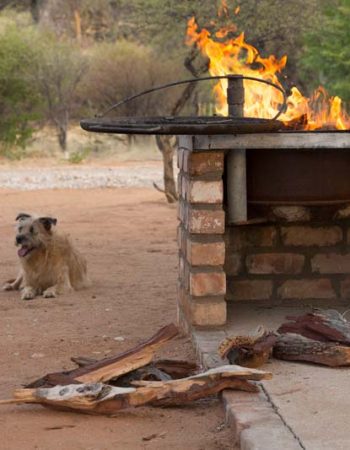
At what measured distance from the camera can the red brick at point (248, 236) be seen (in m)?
7.21

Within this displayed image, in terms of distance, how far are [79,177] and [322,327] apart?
16747 millimetres

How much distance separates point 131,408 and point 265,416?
32.6 inches

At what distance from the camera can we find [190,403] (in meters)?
5.31

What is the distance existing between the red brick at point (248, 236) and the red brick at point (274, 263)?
0.10 metres

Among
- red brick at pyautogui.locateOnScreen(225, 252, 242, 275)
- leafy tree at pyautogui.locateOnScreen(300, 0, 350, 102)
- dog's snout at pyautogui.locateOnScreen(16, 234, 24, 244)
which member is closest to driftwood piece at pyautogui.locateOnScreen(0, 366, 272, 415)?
red brick at pyautogui.locateOnScreen(225, 252, 242, 275)

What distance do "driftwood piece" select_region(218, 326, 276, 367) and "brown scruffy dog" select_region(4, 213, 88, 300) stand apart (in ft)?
12.8

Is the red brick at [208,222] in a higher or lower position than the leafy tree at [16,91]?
lower

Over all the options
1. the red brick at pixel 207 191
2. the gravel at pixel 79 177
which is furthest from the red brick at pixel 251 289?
the gravel at pixel 79 177

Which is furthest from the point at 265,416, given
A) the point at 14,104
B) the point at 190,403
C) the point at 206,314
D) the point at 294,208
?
the point at 14,104

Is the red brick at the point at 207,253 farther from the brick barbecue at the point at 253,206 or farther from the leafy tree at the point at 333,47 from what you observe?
the leafy tree at the point at 333,47

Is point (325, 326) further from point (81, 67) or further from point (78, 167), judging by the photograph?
point (81, 67)

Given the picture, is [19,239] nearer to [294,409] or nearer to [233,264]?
[233,264]

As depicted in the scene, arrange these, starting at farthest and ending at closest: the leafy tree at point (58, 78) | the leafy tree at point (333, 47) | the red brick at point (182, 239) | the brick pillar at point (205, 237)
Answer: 1. the leafy tree at point (58, 78)
2. the leafy tree at point (333, 47)
3. the red brick at point (182, 239)
4. the brick pillar at point (205, 237)

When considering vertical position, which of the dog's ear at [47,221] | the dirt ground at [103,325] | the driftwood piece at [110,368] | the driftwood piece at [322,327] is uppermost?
the dog's ear at [47,221]
